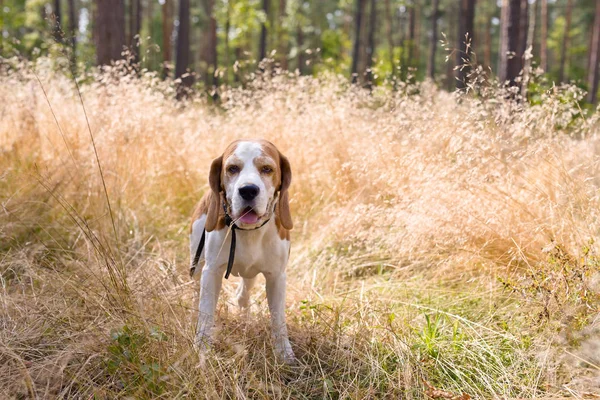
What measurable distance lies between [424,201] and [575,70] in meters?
26.7

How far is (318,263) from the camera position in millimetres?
4332

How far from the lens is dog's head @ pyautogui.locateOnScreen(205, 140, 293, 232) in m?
2.55

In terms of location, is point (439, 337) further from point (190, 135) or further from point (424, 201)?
point (190, 135)

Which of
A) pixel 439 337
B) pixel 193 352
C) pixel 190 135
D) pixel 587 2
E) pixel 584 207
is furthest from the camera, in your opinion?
pixel 587 2

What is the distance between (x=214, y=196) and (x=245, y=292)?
753 millimetres

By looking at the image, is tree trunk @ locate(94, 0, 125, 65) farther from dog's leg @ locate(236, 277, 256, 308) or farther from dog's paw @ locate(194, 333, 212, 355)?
dog's paw @ locate(194, 333, 212, 355)

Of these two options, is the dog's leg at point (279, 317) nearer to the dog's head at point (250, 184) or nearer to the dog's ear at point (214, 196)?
the dog's head at point (250, 184)

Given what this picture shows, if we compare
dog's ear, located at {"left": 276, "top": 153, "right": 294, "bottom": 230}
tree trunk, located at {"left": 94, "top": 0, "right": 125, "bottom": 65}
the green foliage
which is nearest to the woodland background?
tree trunk, located at {"left": 94, "top": 0, "right": 125, "bottom": 65}

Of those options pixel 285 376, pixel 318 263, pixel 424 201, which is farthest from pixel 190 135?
pixel 285 376

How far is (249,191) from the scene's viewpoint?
99.7 inches

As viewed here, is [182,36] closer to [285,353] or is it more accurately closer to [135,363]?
[285,353]

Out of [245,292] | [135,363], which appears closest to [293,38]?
[245,292]

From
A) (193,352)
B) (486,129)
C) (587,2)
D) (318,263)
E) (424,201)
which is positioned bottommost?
(318,263)

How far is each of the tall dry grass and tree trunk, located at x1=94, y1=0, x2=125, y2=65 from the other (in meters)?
2.88
